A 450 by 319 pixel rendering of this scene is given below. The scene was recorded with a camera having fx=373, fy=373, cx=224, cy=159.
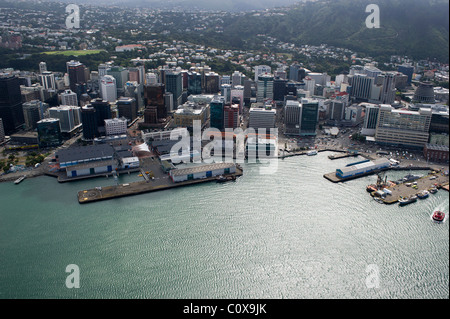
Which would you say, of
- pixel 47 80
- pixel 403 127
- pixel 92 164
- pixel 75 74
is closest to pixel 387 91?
pixel 403 127

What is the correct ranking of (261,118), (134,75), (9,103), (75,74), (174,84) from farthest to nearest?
(134,75), (75,74), (174,84), (261,118), (9,103)

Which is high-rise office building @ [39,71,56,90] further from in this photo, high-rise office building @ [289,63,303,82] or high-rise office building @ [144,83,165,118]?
high-rise office building @ [289,63,303,82]

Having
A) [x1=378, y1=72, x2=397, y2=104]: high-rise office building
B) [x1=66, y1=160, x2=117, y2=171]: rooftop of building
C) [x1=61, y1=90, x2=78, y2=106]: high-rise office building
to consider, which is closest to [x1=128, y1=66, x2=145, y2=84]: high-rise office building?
[x1=61, y1=90, x2=78, y2=106]: high-rise office building

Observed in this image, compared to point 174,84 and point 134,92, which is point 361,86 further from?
point 134,92

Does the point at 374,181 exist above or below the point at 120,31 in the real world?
below

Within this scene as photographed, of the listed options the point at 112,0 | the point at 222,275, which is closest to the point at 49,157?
the point at 222,275

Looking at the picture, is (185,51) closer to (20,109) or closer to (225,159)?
(20,109)
